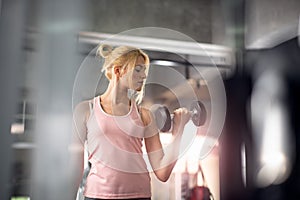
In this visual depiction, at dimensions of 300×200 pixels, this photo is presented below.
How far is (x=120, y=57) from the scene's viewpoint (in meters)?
0.83

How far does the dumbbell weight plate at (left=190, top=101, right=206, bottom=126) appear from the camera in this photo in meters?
0.84

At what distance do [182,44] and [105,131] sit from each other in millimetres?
254

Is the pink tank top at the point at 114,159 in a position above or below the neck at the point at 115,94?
below

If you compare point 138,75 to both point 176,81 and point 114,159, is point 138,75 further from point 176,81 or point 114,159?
point 114,159

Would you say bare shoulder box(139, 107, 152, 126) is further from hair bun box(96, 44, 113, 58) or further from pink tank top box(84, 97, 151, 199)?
hair bun box(96, 44, 113, 58)

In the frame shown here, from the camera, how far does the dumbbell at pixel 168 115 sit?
82 cm

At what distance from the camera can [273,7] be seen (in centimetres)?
94

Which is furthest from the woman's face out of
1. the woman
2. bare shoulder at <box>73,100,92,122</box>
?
bare shoulder at <box>73,100,92,122</box>

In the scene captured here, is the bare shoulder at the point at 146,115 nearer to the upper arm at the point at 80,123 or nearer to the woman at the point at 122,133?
the woman at the point at 122,133

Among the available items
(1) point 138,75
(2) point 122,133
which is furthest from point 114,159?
(1) point 138,75

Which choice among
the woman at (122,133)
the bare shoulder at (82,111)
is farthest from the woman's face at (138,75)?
the bare shoulder at (82,111)

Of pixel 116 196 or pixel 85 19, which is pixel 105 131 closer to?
pixel 116 196

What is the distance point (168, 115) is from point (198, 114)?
Result: 0.07 meters

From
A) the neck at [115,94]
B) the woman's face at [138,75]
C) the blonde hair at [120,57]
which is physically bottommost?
the neck at [115,94]
